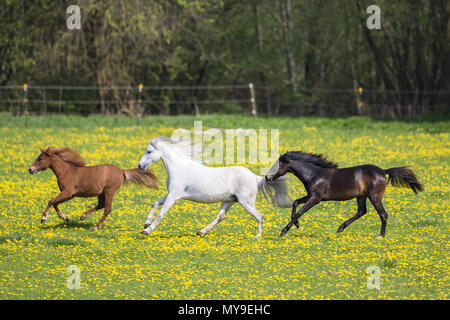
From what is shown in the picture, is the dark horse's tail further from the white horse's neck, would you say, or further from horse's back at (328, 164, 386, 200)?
the white horse's neck

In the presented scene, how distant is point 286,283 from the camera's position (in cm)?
920

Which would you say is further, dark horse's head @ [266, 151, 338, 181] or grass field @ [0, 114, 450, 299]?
dark horse's head @ [266, 151, 338, 181]

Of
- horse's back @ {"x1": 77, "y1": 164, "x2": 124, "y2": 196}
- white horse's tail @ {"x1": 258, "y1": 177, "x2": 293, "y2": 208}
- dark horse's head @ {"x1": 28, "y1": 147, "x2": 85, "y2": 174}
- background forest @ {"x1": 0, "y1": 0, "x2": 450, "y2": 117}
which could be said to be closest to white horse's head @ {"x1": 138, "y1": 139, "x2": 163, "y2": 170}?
horse's back @ {"x1": 77, "y1": 164, "x2": 124, "y2": 196}

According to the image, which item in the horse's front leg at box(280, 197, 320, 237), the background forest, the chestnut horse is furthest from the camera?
the background forest

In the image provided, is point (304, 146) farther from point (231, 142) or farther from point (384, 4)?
point (384, 4)

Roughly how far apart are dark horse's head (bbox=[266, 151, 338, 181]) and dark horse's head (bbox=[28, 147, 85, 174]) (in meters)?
3.67

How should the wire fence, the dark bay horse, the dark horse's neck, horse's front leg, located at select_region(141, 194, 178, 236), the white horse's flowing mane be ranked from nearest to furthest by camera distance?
horse's front leg, located at select_region(141, 194, 178, 236) < the dark bay horse < the white horse's flowing mane < the dark horse's neck < the wire fence

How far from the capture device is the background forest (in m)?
32.1

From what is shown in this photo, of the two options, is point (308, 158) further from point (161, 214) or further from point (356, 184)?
point (161, 214)

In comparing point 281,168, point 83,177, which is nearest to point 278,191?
point 281,168

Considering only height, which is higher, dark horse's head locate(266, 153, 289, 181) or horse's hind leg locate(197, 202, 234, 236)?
dark horse's head locate(266, 153, 289, 181)
